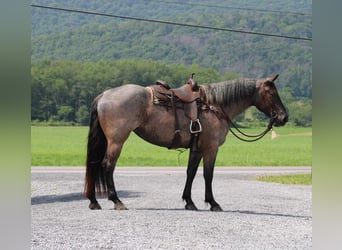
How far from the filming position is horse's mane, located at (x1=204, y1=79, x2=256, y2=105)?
7.74 m

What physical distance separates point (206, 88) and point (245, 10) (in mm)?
9624

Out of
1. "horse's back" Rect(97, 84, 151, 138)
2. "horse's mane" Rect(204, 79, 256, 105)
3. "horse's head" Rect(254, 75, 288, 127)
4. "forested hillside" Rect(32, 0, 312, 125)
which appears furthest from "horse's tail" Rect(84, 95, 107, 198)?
"forested hillside" Rect(32, 0, 312, 125)

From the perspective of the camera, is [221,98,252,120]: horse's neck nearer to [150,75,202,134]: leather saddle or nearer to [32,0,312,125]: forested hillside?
[150,75,202,134]: leather saddle

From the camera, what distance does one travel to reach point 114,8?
59.5ft

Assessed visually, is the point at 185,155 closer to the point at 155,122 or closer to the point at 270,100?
the point at 270,100

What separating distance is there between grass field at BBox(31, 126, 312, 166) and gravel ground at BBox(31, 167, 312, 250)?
120 inches

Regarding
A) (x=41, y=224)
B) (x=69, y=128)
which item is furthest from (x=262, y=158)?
(x=41, y=224)

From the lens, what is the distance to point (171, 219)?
273 inches

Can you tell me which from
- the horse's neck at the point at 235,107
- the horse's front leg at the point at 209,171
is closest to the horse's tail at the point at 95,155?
the horse's front leg at the point at 209,171

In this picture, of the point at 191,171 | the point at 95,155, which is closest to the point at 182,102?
the point at 191,171

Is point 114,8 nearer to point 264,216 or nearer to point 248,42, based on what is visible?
point 248,42

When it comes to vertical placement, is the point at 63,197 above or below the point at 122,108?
below

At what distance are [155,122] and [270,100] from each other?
1.58m

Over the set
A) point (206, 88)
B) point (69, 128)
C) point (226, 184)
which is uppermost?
point (206, 88)
